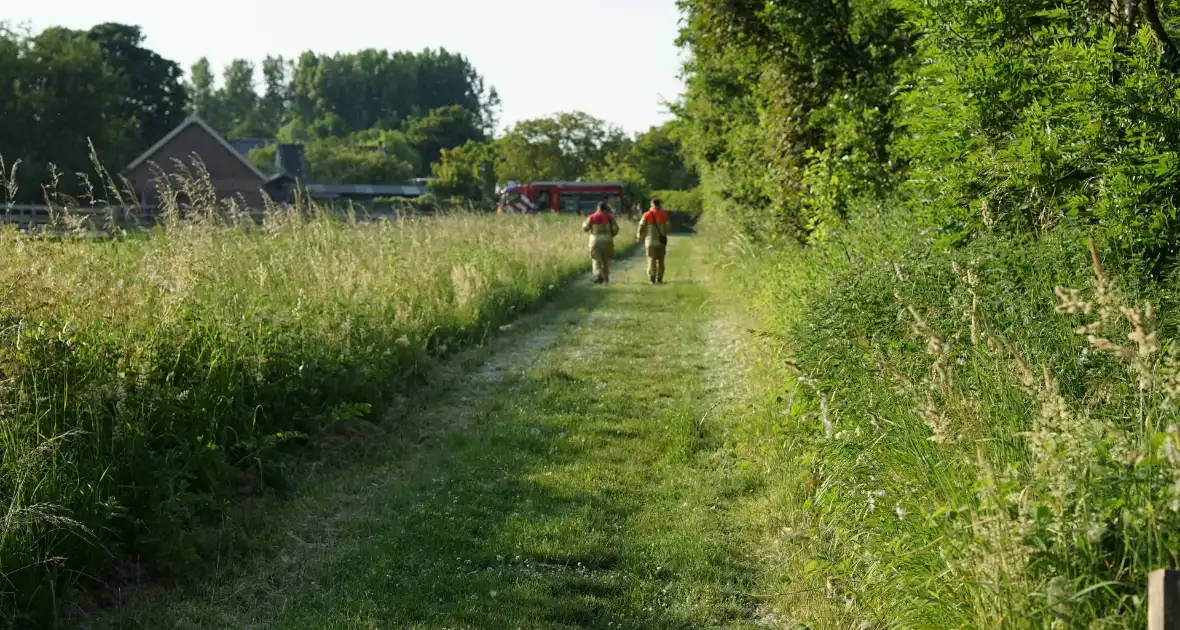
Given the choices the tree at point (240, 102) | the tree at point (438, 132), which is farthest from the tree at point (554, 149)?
the tree at point (240, 102)

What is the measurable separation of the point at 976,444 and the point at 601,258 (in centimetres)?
1787

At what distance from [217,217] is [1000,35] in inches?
283

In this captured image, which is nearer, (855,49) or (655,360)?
(655,360)

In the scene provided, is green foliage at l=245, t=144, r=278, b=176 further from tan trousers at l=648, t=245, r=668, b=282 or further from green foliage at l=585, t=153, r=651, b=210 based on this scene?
tan trousers at l=648, t=245, r=668, b=282

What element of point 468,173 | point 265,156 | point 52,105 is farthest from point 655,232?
point 265,156

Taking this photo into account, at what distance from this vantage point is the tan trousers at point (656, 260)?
70.1ft

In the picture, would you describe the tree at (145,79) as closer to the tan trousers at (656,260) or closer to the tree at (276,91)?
the tan trousers at (656,260)

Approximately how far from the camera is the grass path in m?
4.70

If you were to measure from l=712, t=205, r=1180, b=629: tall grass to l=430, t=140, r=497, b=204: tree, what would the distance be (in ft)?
206

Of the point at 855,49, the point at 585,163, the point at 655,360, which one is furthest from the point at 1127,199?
the point at 585,163

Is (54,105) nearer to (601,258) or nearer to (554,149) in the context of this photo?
(554,149)

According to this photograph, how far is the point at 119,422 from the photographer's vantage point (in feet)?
16.8

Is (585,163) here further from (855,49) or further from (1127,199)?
(1127,199)

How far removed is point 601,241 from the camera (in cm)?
2136
